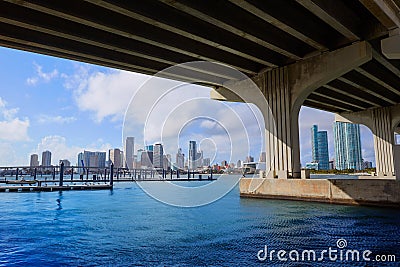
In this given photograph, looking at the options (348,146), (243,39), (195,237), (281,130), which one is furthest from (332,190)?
(348,146)

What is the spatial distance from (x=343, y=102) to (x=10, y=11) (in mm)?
35409

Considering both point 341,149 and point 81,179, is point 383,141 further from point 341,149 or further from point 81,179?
point 341,149

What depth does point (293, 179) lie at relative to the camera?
71.9 feet

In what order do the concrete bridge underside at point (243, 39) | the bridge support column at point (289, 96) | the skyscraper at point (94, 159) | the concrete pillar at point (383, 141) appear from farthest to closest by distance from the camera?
the skyscraper at point (94, 159) → the concrete pillar at point (383, 141) → the bridge support column at point (289, 96) → the concrete bridge underside at point (243, 39)

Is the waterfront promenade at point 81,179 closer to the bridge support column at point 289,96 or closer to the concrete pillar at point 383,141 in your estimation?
the bridge support column at point 289,96

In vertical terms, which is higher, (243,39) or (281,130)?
(243,39)

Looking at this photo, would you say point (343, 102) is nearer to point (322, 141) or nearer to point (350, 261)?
point (350, 261)

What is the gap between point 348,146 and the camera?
128875 mm

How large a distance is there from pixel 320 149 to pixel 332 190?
127428mm

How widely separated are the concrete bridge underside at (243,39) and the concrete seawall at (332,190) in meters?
1.56

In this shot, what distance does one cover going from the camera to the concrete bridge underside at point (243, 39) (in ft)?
51.3

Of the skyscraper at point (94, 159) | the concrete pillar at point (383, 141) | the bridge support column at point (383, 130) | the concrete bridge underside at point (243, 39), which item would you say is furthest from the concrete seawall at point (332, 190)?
the skyscraper at point (94, 159)

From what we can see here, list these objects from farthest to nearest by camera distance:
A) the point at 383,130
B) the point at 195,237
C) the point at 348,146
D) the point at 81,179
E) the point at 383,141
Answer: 1. the point at 348,146
2. the point at 81,179
3. the point at 383,141
4. the point at 383,130
5. the point at 195,237

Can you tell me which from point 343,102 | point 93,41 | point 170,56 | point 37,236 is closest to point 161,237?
point 37,236
